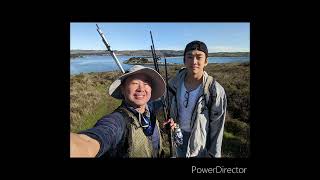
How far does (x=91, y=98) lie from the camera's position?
22.9ft

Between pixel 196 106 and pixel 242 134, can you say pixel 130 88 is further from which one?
pixel 242 134

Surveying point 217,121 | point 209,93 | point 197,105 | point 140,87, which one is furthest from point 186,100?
point 140,87

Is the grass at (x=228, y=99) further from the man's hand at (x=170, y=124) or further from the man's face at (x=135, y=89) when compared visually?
the man's hand at (x=170, y=124)

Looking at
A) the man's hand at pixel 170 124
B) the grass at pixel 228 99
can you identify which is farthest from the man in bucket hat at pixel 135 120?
the grass at pixel 228 99

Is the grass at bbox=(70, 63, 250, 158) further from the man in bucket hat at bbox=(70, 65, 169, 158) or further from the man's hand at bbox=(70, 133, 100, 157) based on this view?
the man's hand at bbox=(70, 133, 100, 157)

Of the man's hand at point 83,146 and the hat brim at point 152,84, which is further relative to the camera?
the hat brim at point 152,84

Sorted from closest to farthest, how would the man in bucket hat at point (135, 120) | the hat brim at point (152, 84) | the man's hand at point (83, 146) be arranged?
1. the man's hand at point (83, 146)
2. the man in bucket hat at point (135, 120)
3. the hat brim at point (152, 84)

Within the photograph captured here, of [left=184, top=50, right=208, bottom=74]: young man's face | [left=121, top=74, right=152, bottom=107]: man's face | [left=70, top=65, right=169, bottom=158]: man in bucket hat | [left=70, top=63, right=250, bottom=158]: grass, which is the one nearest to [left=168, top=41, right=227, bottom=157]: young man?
[left=184, top=50, right=208, bottom=74]: young man's face

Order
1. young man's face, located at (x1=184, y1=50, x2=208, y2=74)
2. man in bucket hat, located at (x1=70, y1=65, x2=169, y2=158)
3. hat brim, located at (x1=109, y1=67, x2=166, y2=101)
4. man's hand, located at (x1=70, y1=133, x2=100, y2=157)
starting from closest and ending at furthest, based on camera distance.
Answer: man's hand, located at (x1=70, y1=133, x2=100, y2=157) < man in bucket hat, located at (x1=70, y1=65, x2=169, y2=158) < hat brim, located at (x1=109, y1=67, x2=166, y2=101) < young man's face, located at (x1=184, y1=50, x2=208, y2=74)

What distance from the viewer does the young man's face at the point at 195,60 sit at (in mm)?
6910

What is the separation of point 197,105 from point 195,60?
595 mm

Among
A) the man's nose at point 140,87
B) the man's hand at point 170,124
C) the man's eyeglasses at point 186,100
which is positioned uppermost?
the man's nose at point 140,87

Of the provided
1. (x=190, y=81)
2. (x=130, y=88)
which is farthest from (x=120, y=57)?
(x=190, y=81)

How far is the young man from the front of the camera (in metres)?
6.92
